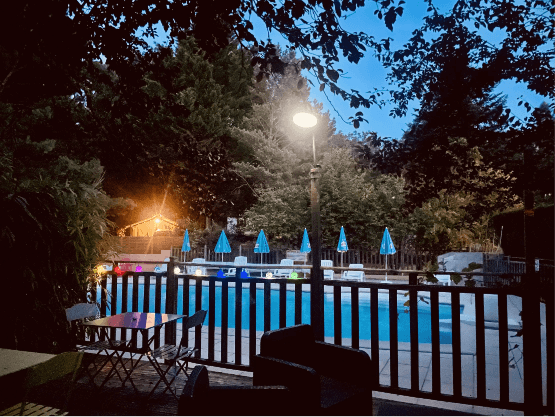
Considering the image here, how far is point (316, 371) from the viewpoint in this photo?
2777mm

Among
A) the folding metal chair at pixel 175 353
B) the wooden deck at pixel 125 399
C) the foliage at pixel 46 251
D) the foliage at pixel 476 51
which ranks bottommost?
the wooden deck at pixel 125 399

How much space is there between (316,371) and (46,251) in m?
2.88

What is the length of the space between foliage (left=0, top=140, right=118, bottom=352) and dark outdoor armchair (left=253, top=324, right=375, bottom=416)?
2415 mm

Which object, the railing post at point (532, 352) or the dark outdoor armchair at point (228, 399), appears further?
the railing post at point (532, 352)

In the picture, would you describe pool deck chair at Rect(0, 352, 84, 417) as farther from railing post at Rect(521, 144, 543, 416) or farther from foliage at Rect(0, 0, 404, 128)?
railing post at Rect(521, 144, 543, 416)

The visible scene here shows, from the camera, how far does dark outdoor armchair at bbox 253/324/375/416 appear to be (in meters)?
2.46

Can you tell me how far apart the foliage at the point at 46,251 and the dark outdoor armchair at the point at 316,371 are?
2.41 m

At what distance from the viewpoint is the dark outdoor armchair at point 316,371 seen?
Result: 2465 mm

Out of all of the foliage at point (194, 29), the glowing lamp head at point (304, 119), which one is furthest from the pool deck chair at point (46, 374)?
the glowing lamp head at point (304, 119)

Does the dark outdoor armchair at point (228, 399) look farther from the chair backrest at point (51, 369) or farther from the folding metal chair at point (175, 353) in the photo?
the folding metal chair at point (175, 353)

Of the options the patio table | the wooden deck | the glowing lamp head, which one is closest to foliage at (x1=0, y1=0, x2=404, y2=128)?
the glowing lamp head

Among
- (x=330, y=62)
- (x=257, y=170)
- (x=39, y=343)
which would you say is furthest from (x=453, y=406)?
(x=257, y=170)

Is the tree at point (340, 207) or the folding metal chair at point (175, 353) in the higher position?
the tree at point (340, 207)

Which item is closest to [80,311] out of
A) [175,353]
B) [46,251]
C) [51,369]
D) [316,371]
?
[46,251]
